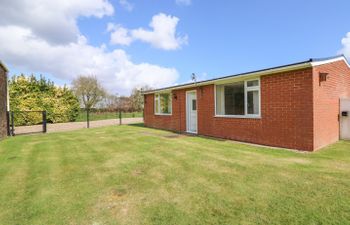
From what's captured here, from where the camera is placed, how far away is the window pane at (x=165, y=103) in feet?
43.6

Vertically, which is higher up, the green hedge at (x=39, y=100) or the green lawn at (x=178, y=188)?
the green hedge at (x=39, y=100)

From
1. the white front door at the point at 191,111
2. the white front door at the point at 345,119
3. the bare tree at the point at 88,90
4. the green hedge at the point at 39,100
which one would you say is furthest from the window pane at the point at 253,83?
the bare tree at the point at 88,90

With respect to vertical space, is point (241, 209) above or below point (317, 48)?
below

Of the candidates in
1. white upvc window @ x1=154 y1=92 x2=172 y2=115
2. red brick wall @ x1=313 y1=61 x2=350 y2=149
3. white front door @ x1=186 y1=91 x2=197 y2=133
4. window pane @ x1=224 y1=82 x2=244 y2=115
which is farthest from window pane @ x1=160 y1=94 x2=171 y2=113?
red brick wall @ x1=313 y1=61 x2=350 y2=149

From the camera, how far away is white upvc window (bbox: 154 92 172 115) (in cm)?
1326

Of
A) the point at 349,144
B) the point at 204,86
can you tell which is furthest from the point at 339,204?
the point at 204,86

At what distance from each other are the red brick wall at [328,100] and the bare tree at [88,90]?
28.6 meters

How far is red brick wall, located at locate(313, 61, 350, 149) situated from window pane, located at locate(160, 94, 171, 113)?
8.39m

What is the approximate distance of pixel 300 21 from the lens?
1063cm

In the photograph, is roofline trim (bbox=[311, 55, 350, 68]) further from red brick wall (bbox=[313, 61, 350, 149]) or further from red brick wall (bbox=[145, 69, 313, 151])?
red brick wall (bbox=[145, 69, 313, 151])

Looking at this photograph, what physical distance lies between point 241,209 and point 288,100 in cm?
511

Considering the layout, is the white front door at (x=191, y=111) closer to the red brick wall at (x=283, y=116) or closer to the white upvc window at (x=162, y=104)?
the white upvc window at (x=162, y=104)

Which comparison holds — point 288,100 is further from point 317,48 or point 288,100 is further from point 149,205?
point 317,48

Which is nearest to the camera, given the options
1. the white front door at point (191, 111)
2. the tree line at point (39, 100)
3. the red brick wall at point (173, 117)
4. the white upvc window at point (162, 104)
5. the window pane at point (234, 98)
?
the window pane at point (234, 98)
